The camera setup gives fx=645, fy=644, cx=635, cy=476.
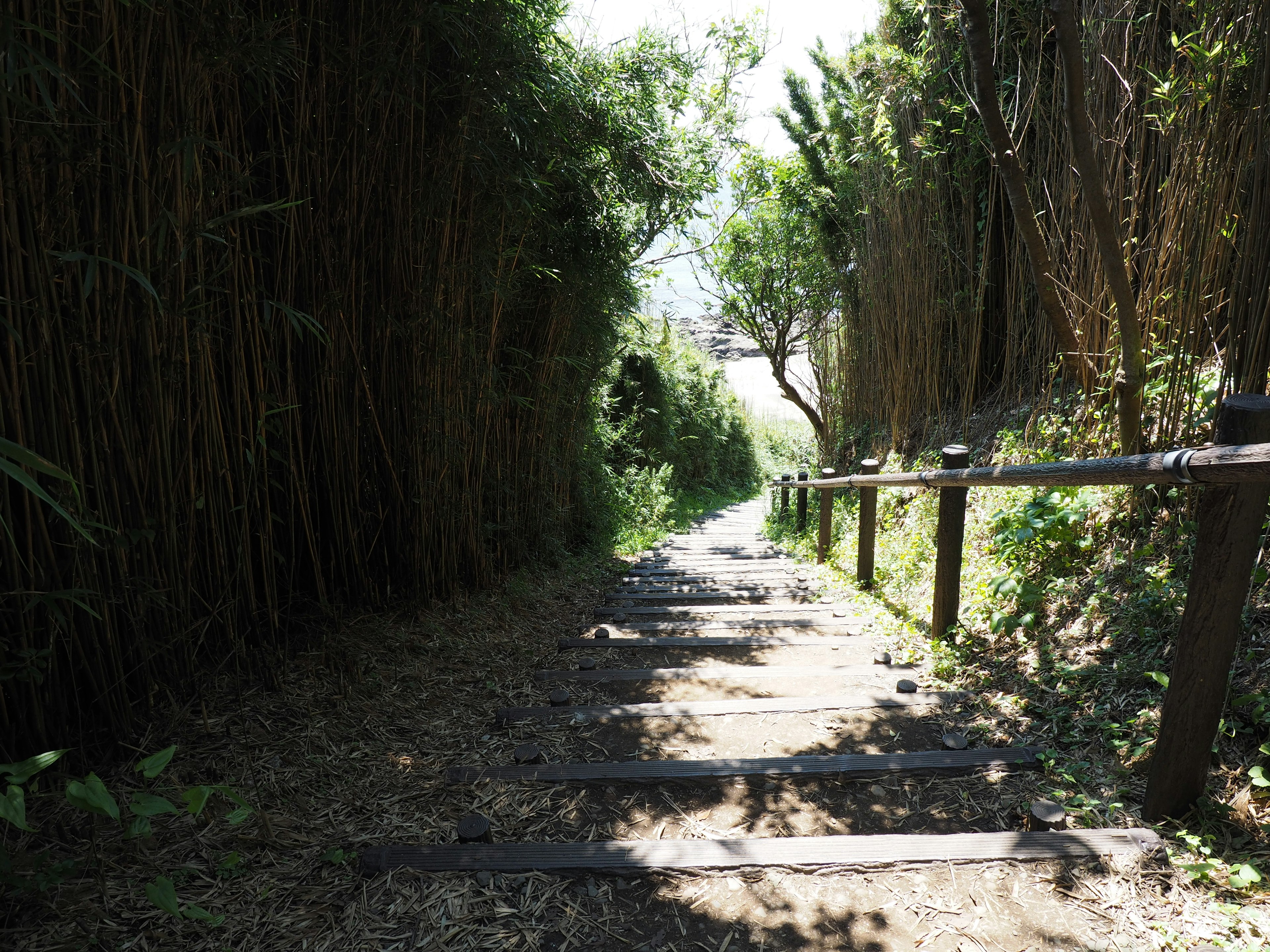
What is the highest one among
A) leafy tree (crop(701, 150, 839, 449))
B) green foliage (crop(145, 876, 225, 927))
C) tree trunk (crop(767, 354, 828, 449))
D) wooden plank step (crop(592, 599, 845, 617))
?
leafy tree (crop(701, 150, 839, 449))

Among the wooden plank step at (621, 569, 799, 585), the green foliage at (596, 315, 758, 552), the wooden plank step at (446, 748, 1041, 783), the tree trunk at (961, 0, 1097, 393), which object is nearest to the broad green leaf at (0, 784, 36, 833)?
the wooden plank step at (446, 748, 1041, 783)

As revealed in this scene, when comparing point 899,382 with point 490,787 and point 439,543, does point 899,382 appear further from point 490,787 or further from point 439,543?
point 490,787

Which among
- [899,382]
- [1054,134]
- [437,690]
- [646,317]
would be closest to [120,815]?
[437,690]

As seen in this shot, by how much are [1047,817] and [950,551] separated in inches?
47.9

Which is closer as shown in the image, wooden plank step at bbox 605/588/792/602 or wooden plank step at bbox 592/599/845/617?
wooden plank step at bbox 592/599/845/617

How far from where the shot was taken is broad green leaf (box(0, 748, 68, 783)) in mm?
859

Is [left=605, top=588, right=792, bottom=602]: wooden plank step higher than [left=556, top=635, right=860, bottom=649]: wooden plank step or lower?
lower

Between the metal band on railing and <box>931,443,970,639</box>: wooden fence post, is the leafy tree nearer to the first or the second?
<box>931,443,970,639</box>: wooden fence post

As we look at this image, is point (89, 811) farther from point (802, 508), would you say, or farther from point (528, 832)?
point (802, 508)

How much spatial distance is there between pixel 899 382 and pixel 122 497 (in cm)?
471

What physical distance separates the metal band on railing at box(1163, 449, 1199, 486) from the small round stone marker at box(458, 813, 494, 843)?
5.08 ft

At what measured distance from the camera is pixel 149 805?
0.93 metres

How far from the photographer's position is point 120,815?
122 cm

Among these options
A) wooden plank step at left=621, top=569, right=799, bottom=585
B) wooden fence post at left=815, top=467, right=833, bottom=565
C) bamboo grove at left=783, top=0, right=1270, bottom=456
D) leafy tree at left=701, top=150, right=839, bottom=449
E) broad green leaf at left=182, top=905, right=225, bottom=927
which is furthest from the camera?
leafy tree at left=701, top=150, right=839, bottom=449
